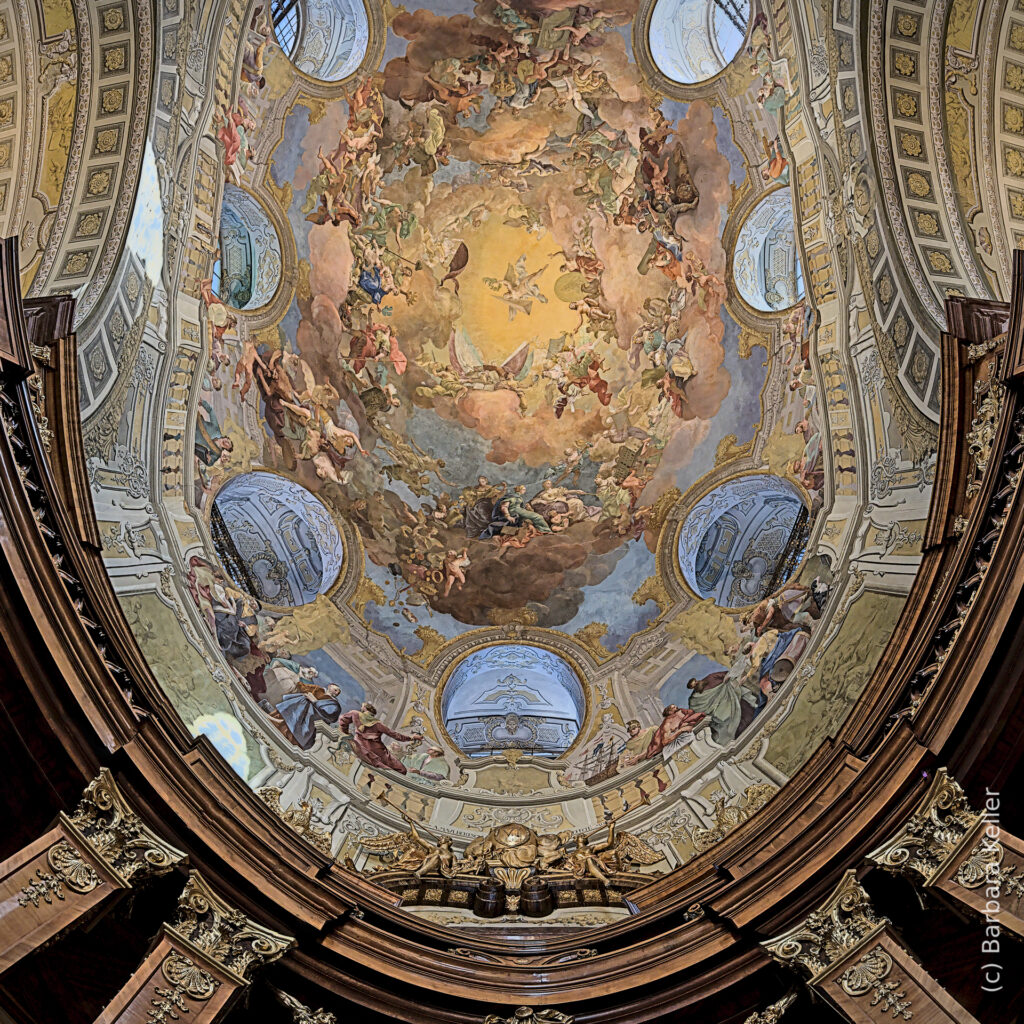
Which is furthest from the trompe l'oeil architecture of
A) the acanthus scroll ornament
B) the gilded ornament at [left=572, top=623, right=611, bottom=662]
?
the gilded ornament at [left=572, top=623, right=611, bottom=662]

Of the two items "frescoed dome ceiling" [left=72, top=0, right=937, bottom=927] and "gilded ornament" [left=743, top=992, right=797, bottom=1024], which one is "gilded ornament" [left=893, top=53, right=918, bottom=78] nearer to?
"frescoed dome ceiling" [left=72, top=0, right=937, bottom=927]

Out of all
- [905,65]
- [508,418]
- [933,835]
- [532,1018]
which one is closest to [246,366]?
[508,418]

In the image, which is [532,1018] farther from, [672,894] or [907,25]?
[907,25]

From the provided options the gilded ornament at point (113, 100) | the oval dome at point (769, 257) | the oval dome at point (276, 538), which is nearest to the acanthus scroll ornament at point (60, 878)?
the oval dome at point (276, 538)

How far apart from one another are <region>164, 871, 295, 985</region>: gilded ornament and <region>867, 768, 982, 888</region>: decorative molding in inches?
202

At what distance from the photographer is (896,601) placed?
11836 millimetres

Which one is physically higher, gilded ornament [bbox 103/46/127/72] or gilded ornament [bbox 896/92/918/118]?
gilded ornament [bbox 896/92/918/118]

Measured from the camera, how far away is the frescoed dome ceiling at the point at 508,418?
1302 cm

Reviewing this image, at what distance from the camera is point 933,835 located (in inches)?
318

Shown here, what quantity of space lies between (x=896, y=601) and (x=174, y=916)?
8.30m

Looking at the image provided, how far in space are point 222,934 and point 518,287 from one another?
1420 cm

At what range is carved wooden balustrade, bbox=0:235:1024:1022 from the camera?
849cm

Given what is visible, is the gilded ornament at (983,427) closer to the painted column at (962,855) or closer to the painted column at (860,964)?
the painted column at (962,855)

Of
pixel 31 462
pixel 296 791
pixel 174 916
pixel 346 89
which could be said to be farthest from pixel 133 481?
pixel 346 89
